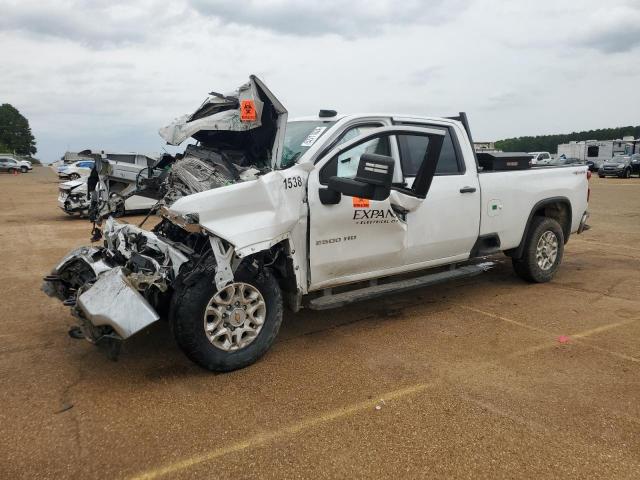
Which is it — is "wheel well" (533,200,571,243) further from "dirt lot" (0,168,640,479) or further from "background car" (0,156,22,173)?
"background car" (0,156,22,173)

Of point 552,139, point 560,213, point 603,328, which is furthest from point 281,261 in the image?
point 552,139

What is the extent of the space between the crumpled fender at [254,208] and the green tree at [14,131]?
12644 cm

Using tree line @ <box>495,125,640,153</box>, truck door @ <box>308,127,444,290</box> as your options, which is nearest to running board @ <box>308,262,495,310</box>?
truck door @ <box>308,127,444,290</box>

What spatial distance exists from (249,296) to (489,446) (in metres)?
1.98

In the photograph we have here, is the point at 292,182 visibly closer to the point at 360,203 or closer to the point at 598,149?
the point at 360,203

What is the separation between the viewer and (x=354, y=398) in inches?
141

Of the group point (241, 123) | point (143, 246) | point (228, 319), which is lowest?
point (228, 319)

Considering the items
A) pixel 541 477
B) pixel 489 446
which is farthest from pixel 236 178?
pixel 541 477

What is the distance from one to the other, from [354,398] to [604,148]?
4428 centimetres

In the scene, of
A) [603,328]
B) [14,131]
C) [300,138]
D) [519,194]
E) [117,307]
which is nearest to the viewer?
[117,307]

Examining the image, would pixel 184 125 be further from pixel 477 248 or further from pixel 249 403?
pixel 477 248

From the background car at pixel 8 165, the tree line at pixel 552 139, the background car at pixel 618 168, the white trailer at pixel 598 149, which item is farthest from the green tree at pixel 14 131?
the background car at pixel 618 168

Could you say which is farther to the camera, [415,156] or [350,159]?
[415,156]

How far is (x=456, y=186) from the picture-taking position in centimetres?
530
